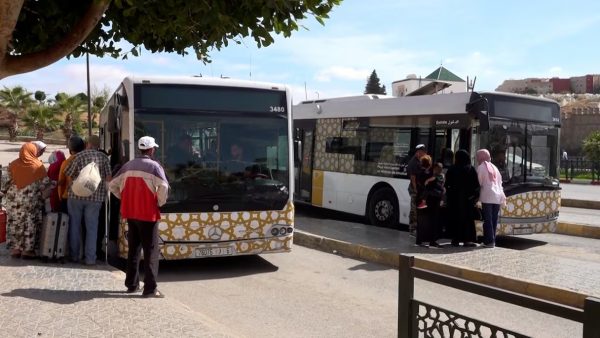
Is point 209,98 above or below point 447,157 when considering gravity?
above

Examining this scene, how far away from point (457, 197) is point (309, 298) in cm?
361

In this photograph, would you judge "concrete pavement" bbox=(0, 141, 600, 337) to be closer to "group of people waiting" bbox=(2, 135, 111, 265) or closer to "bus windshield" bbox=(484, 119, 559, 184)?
"group of people waiting" bbox=(2, 135, 111, 265)

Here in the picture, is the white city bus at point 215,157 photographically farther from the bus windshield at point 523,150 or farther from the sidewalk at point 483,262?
the bus windshield at point 523,150

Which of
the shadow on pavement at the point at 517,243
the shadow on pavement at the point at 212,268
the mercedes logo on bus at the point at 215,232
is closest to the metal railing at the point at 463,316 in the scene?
the mercedes logo on bus at the point at 215,232

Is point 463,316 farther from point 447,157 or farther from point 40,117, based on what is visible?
point 40,117


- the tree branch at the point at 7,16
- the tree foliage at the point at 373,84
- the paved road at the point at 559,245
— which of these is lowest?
the paved road at the point at 559,245

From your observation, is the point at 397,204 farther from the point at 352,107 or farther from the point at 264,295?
the point at 264,295

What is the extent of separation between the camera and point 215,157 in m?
8.20

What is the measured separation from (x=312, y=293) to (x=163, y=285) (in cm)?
195

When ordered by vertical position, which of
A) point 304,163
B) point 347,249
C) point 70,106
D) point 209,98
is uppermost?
point 70,106

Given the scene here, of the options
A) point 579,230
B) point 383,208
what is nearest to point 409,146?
point 383,208

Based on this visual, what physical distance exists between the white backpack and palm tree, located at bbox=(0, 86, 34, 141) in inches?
1880

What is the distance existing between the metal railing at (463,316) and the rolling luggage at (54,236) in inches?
224

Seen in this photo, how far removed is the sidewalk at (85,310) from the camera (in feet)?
16.0
